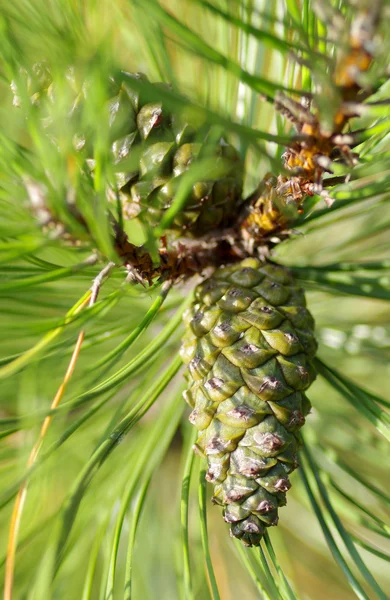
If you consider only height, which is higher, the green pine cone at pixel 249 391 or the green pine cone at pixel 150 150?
the green pine cone at pixel 150 150

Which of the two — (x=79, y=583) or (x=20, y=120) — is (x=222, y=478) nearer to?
(x=20, y=120)

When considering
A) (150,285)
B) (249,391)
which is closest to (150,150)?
(150,285)

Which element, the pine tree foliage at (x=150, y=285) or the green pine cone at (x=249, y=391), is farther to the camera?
the green pine cone at (x=249, y=391)

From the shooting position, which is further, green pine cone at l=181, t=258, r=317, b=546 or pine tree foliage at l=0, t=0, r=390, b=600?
green pine cone at l=181, t=258, r=317, b=546

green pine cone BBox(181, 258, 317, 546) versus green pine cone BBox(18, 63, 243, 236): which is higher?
green pine cone BBox(18, 63, 243, 236)

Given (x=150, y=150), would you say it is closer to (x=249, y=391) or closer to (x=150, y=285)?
(x=150, y=285)
